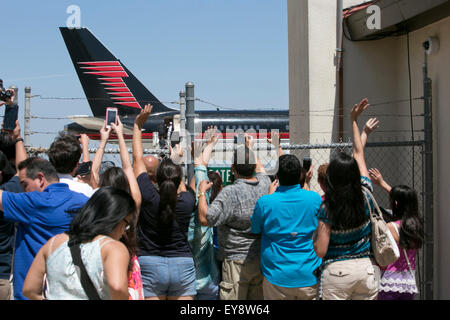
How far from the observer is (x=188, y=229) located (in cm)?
428

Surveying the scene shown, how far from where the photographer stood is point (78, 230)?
267cm

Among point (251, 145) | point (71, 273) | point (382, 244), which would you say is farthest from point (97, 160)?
point (382, 244)

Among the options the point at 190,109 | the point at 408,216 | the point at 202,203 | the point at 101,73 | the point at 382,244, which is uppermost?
the point at 101,73

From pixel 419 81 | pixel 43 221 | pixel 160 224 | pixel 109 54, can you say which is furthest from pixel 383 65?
pixel 109 54

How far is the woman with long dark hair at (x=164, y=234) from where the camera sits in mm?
3938

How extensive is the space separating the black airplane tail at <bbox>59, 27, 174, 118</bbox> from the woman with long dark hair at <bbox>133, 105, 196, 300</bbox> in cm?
2045

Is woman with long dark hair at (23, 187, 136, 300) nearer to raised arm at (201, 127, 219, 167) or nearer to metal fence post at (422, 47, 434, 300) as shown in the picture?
raised arm at (201, 127, 219, 167)

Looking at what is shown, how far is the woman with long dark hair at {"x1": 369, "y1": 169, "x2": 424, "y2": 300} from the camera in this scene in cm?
402

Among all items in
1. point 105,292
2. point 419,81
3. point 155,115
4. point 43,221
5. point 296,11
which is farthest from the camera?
point 155,115

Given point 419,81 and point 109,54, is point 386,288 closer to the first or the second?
point 419,81

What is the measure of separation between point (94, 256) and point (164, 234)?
145 centimetres

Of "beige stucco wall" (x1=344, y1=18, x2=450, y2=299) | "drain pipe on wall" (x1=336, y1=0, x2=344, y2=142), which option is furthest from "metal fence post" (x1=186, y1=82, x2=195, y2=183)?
"drain pipe on wall" (x1=336, y1=0, x2=344, y2=142)

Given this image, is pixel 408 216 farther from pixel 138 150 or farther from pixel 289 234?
pixel 138 150

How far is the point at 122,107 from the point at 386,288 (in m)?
23.0
